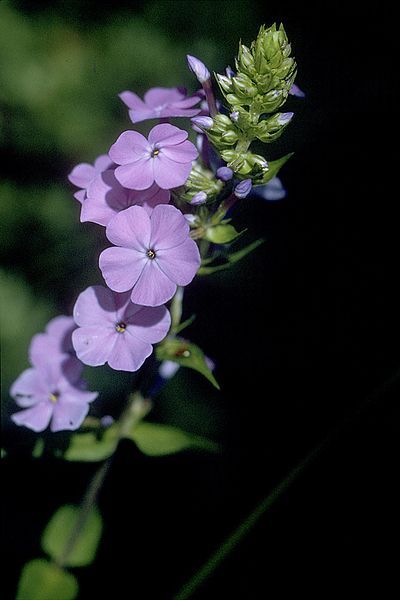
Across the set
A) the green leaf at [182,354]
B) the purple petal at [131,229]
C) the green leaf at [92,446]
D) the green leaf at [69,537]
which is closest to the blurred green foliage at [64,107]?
the green leaf at [69,537]

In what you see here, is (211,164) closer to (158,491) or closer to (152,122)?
(152,122)

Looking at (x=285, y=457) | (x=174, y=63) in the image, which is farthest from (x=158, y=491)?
(x=174, y=63)

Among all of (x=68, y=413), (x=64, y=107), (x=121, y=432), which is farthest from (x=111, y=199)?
(x=64, y=107)

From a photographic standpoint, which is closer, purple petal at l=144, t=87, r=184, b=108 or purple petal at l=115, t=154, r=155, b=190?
purple petal at l=115, t=154, r=155, b=190

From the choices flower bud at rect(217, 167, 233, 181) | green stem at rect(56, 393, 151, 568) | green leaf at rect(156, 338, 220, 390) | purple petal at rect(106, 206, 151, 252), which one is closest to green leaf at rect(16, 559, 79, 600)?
green stem at rect(56, 393, 151, 568)

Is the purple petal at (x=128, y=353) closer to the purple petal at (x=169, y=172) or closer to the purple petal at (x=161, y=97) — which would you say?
the purple petal at (x=169, y=172)

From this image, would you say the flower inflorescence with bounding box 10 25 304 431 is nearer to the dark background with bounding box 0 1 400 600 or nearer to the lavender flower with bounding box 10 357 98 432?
the lavender flower with bounding box 10 357 98 432
